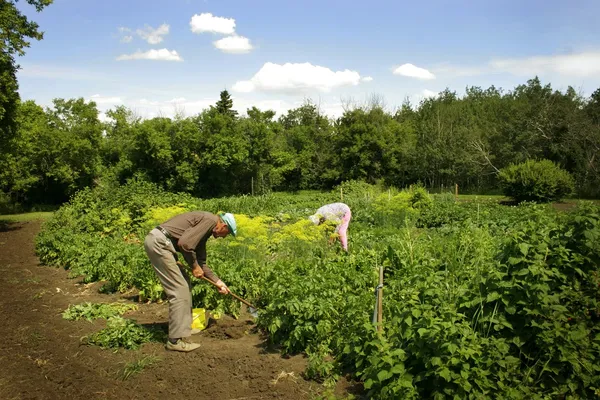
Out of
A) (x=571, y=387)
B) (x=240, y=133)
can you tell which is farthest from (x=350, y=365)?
(x=240, y=133)

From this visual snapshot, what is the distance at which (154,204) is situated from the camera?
48.6 feet

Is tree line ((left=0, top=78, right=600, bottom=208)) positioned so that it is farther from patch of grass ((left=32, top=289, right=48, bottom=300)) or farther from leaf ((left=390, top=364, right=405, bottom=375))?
leaf ((left=390, top=364, right=405, bottom=375))

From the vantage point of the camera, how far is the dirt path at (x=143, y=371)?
4.93 meters

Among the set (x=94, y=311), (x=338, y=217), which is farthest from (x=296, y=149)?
(x=94, y=311)

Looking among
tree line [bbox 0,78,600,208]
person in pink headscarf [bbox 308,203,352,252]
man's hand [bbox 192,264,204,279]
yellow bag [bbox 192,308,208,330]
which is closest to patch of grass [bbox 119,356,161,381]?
yellow bag [bbox 192,308,208,330]

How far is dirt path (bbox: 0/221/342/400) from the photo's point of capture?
4.93 meters

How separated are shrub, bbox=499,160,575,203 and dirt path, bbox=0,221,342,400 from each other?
23267mm

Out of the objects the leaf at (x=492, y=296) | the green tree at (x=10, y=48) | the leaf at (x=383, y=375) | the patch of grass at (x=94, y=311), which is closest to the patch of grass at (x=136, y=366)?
the patch of grass at (x=94, y=311)

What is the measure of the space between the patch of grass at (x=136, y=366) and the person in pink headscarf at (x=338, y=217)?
168 inches

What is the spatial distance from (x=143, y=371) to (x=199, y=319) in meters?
1.36

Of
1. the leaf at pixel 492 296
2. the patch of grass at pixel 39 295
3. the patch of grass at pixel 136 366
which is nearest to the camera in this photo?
the leaf at pixel 492 296

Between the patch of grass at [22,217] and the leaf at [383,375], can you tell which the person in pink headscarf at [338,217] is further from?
the patch of grass at [22,217]

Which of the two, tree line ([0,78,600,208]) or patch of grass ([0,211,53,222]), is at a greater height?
tree line ([0,78,600,208])

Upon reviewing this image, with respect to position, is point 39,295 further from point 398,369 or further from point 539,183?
point 539,183
